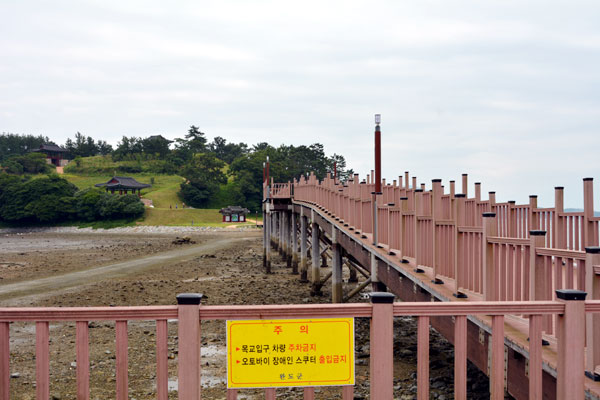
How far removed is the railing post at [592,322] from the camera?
3.72 m

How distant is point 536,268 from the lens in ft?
14.3

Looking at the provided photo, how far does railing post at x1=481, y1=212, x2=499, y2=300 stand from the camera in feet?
16.8

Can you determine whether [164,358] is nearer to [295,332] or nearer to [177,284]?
[295,332]

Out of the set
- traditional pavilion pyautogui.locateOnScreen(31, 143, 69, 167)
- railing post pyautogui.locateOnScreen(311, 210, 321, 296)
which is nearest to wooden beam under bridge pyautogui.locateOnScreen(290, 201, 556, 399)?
railing post pyautogui.locateOnScreen(311, 210, 321, 296)

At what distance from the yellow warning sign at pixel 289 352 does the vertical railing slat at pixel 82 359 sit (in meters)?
1.08

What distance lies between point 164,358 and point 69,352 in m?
9.11

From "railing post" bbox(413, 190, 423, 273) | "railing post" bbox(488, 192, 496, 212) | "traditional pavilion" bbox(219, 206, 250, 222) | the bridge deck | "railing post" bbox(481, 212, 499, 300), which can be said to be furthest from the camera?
"traditional pavilion" bbox(219, 206, 250, 222)

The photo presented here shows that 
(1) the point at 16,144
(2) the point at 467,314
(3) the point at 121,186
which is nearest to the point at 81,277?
(2) the point at 467,314

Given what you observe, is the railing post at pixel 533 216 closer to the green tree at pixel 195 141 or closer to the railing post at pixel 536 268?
the railing post at pixel 536 268

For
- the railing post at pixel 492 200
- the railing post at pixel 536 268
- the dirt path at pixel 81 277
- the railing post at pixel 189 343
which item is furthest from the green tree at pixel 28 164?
the railing post at pixel 536 268

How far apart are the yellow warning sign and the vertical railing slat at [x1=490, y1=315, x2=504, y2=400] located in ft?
3.52

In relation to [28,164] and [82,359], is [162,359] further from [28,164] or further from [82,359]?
[28,164]

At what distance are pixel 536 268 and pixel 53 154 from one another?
144597 millimetres

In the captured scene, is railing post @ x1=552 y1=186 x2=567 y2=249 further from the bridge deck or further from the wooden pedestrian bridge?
the bridge deck
